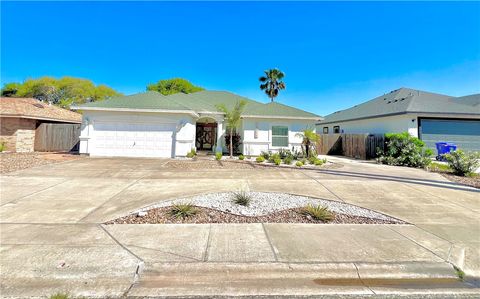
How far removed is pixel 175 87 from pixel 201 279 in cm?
4011

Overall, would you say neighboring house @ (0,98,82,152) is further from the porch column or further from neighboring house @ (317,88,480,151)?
neighboring house @ (317,88,480,151)

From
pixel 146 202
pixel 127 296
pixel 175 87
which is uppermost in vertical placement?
pixel 175 87

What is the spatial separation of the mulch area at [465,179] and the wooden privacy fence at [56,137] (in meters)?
22.7

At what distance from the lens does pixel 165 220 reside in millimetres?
4695

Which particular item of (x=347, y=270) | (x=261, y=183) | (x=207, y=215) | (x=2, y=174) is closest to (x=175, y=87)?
(x=2, y=174)

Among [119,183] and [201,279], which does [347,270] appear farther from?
[119,183]

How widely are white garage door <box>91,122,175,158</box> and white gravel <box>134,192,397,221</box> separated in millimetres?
9439

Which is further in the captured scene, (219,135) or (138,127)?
(219,135)

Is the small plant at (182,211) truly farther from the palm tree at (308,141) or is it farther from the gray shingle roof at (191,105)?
the palm tree at (308,141)

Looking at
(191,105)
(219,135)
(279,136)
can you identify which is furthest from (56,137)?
(279,136)

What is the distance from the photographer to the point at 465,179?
9328 mm

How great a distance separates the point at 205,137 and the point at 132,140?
20.9 ft

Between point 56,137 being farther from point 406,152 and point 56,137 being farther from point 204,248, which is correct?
point 406,152

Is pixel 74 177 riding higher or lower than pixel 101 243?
higher
